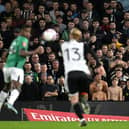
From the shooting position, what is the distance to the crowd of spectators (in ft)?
60.3

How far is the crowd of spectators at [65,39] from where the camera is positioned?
1838 cm

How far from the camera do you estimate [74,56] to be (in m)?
14.0

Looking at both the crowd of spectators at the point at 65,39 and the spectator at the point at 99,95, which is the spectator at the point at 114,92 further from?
the spectator at the point at 99,95

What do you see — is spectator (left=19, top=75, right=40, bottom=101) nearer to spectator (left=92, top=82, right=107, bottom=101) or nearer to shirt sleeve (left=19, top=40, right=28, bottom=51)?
spectator (left=92, top=82, right=107, bottom=101)

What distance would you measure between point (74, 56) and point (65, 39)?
6193mm

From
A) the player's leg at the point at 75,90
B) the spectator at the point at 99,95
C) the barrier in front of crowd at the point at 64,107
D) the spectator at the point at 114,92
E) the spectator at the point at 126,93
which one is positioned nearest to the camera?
the player's leg at the point at 75,90

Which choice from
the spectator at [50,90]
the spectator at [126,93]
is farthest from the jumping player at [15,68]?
the spectator at [126,93]

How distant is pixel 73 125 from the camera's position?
15328mm

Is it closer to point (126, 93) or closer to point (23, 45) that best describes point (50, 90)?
point (126, 93)

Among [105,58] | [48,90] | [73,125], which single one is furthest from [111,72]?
[73,125]

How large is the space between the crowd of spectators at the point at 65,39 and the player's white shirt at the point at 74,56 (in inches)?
160

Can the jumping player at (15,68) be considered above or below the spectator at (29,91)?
above

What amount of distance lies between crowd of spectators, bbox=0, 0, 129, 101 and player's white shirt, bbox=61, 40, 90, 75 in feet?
13.4

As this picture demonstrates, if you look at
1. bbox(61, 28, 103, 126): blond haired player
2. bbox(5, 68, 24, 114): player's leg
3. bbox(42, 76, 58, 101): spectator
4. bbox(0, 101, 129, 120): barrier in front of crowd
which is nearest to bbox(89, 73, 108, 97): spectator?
bbox(0, 101, 129, 120): barrier in front of crowd
